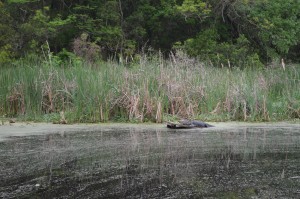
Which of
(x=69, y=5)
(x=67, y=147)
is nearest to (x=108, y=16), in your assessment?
(x=69, y=5)

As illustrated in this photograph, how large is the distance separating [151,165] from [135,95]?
3.23 meters

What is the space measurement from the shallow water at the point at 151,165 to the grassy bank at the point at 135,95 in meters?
1.14

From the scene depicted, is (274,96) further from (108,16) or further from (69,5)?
(69,5)

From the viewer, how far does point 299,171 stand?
3930 millimetres

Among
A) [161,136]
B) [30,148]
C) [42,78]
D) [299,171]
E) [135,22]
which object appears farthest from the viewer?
[135,22]

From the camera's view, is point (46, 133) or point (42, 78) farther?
point (42, 78)

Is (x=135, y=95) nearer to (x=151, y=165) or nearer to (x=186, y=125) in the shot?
(x=186, y=125)

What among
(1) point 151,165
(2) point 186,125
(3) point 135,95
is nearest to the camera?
(1) point 151,165

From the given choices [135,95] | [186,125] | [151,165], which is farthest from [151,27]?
[151,165]

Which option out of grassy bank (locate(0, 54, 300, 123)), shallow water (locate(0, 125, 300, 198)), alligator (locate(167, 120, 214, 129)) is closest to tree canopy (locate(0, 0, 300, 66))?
grassy bank (locate(0, 54, 300, 123))

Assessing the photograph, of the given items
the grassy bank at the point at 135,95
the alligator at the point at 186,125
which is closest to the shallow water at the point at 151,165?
the alligator at the point at 186,125

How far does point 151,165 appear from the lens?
13.6 feet

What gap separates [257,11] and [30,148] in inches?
578

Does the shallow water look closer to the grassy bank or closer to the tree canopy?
the grassy bank
